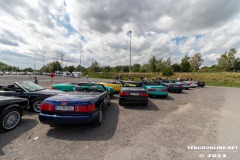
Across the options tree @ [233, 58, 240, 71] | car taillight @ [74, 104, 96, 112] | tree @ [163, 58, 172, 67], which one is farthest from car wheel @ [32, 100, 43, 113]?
tree @ [233, 58, 240, 71]

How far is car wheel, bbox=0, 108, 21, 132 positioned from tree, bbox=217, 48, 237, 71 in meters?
76.7

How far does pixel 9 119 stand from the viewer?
3.54 m

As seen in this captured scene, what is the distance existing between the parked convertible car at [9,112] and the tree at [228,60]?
76.7 meters

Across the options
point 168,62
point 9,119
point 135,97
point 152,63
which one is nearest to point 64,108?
point 9,119

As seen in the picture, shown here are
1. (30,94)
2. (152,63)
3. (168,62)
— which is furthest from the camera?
(168,62)

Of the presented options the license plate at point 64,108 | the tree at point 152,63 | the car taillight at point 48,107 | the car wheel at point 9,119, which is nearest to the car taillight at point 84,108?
the license plate at point 64,108

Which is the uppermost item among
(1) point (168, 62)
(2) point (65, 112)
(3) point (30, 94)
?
(1) point (168, 62)

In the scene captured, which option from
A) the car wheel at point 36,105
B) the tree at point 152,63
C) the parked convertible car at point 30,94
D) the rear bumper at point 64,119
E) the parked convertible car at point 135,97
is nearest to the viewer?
the rear bumper at point 64,119

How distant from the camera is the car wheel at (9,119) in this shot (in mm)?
3336

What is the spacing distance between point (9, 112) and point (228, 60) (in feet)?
263

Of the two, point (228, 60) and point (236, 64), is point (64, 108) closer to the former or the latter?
point (228, 60)

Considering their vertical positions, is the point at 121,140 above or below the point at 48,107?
below

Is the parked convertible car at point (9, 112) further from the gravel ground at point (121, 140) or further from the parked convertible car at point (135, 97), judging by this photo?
the parked convertible car at point (135, 97)

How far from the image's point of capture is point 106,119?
176 inches
